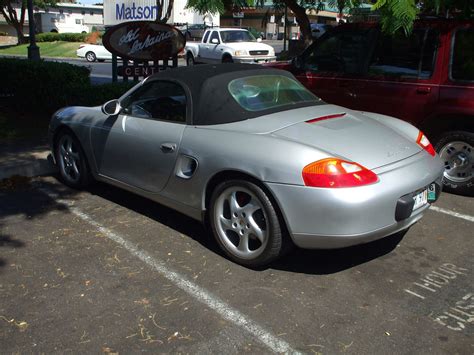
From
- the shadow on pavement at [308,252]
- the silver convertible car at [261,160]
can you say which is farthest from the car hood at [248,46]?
the shadow on pavement at [308,252]

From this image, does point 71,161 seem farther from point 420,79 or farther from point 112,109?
point 420,79

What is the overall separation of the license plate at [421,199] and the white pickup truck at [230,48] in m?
17.4

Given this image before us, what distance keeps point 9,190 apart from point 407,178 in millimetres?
4325

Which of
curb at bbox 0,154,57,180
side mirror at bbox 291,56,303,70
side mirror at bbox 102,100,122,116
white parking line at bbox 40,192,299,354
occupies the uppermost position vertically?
side mirror at bbox 291,56,303,70

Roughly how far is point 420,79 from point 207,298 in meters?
3.73

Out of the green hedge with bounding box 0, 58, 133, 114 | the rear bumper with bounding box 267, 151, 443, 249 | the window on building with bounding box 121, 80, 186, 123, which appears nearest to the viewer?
the rear bumper with bounding box 267, 151, 443, 249

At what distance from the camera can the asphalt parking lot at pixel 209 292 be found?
294cm

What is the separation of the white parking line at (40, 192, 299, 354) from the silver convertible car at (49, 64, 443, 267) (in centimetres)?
46

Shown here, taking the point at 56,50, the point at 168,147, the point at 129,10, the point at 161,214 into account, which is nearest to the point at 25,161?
the point at 161,214

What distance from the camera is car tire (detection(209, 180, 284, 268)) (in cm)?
355

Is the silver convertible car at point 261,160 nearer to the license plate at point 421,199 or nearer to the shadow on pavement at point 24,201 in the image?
the license plate at point 421,199

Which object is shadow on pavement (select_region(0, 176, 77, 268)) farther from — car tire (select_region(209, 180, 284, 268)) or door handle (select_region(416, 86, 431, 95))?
door handle (select_region(416, 86, 431, 95))

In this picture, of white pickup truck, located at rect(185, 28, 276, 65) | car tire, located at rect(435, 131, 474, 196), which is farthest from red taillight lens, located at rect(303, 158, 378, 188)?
white pickup truck, located at rect(185, 28, 276, 65)

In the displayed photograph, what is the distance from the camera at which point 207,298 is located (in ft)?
11.1
